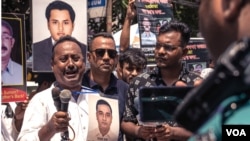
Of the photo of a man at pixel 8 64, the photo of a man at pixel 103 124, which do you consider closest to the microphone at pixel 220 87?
the photo of a man at pixel 103 124

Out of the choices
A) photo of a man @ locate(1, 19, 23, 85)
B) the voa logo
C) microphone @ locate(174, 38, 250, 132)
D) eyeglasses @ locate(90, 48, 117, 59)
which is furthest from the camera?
eyeglasses @ locate(90, 48, 117, 59)

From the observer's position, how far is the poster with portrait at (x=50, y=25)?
3.84m

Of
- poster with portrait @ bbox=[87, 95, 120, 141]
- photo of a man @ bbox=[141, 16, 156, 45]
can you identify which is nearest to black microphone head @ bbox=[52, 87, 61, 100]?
poster with portrait @ bbox=[87, 95, 120, 141]

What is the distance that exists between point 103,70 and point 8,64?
679 millimetres

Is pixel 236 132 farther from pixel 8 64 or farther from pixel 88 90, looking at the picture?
pixel 8 64

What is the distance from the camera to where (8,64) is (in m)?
3.65

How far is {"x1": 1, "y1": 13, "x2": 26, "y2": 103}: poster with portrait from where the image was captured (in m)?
3.60

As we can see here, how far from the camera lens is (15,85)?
371 centimetres

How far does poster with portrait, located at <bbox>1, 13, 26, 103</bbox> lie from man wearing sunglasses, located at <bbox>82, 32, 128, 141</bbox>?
44 cm

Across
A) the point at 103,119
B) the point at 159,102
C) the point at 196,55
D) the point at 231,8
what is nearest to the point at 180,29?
the point at 103,119

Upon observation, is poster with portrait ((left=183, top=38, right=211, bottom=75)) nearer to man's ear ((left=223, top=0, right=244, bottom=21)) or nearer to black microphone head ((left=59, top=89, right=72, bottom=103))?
black microphone head ((left=59, top=89, right=72, bottom=103))

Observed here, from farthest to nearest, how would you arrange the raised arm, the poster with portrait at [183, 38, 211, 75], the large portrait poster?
the poster with portrait at [183, 38, 211, 75], the large portrait poster, the raised arm

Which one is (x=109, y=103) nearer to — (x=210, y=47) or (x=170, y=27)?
(x=170, y=27)

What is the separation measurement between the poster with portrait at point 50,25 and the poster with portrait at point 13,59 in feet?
0.42
